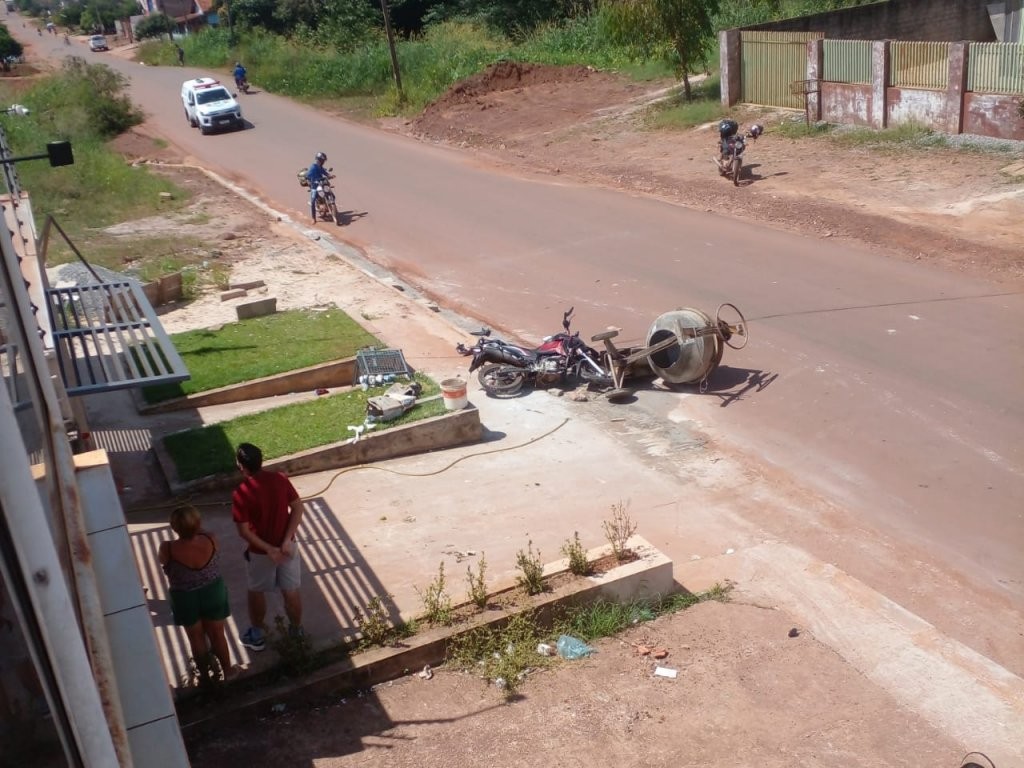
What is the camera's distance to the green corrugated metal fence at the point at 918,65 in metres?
22.1

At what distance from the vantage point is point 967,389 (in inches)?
446

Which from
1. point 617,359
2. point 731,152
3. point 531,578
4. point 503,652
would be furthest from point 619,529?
point 731,152

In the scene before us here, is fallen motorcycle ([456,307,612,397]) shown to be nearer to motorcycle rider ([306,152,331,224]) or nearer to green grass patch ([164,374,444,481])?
green grass patch ([164,374,444,481])

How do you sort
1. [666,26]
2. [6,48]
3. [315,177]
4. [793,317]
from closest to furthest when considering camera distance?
[793,317], [315,177], [666,26], [6,48]

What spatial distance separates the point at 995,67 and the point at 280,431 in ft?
55.2

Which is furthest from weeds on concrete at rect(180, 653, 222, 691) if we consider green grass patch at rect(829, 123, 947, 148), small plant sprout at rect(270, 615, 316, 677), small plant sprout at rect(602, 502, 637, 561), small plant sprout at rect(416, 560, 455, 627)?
green grass patch at rect(829, 123, 947, 148)

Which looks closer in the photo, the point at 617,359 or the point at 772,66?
the point at 617,359

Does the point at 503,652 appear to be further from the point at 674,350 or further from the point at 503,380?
the point at 674,350

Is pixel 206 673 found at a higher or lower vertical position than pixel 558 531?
higher

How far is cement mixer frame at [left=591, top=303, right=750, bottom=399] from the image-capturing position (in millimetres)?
11914

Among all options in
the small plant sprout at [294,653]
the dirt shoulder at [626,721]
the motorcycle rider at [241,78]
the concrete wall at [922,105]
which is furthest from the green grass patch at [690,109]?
the motorcycle rider at [241,78]

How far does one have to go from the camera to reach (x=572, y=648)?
7.15m

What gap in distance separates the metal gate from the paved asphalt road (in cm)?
658

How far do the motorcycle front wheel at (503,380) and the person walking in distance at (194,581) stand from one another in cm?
623
